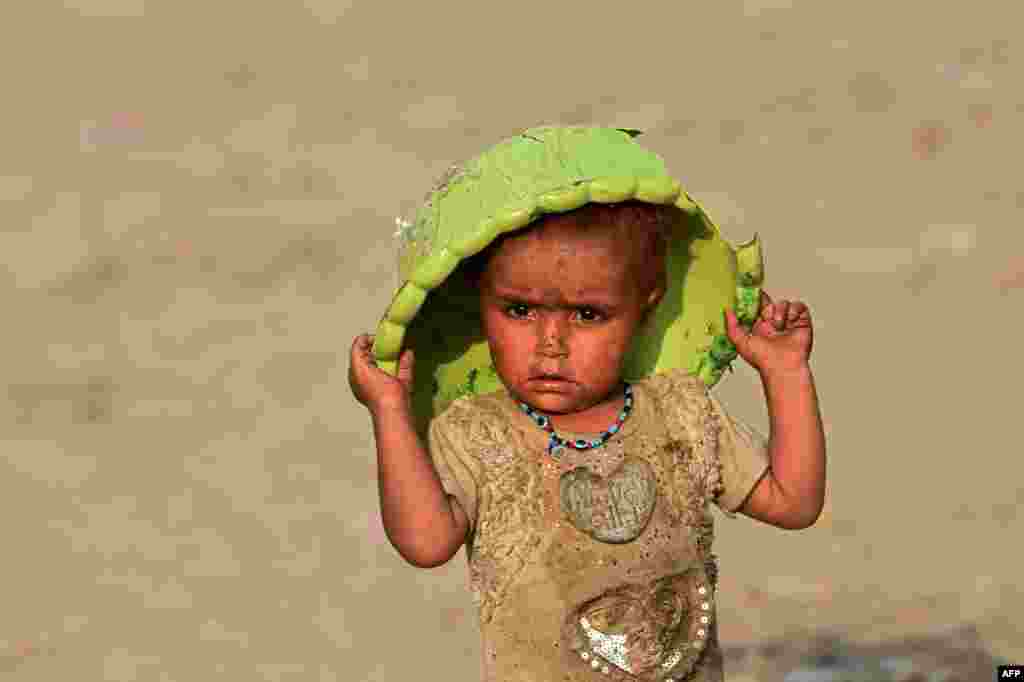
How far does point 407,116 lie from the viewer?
1257 cm

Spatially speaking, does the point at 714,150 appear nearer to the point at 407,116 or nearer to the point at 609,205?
the point at 407,116

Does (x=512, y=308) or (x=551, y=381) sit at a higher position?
(x=512, y=308)

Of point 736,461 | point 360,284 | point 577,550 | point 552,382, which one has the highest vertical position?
point 552,382

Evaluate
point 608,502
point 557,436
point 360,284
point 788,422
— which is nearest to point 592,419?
point 557,436

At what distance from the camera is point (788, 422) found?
4.02 meters

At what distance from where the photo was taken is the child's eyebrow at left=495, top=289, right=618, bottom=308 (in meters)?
3.70

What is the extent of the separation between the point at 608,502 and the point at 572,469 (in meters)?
0.11

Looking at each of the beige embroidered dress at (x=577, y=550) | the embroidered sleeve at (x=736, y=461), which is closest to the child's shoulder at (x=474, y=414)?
the beige embroidered dress at (x=577, y=550)

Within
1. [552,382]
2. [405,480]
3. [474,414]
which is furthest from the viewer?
[474,414]

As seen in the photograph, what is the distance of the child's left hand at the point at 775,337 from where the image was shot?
404 cm

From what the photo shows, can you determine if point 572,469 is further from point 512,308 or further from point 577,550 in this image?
point 512,308

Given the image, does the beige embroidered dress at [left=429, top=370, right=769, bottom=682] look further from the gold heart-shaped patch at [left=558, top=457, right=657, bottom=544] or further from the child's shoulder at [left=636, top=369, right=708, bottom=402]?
the child's shoulder at [left=636, top=369, right=708, bottom=402]

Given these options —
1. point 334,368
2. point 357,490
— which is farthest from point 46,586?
point 334,368

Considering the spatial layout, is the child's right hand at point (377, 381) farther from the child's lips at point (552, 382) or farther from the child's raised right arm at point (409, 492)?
the child's lips at point (552, 382)
